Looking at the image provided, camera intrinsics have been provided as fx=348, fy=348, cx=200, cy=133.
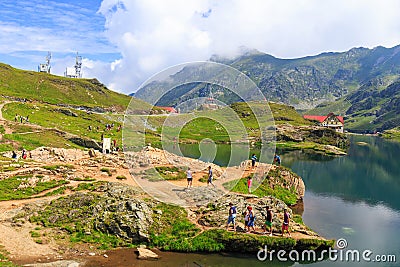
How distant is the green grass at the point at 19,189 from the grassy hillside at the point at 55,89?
11127 centimetres

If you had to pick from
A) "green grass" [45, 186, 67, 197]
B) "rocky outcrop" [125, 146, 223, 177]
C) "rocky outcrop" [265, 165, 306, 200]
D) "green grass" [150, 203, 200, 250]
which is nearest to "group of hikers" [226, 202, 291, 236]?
"green grass" [150, 203, 200, 250]

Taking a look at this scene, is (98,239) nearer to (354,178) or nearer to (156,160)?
(156,160)

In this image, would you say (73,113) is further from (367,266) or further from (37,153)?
(367,266)

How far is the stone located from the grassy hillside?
125571 mm

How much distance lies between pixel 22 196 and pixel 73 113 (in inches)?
3207

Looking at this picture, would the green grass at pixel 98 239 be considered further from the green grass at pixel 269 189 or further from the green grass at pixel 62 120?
the green grass at pixel 62 120

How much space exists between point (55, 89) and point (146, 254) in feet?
498

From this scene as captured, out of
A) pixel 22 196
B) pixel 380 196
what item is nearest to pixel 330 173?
pixel 380 196

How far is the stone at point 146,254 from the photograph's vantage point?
28589 millimetres

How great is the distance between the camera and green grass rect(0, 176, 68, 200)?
116 feet

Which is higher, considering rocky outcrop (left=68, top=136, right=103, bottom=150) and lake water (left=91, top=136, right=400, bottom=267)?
rocky outcrop (left=68, top=136, right=103, bottom=150)

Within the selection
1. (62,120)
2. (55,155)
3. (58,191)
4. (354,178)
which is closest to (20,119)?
(62,120)

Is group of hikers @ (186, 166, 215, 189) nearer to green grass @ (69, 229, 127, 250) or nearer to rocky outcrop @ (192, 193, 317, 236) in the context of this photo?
rocky outcrop @ (192, 193, 317, 236)

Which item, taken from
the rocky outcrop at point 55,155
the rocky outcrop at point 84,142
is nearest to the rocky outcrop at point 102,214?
the rocky outcrop at point 55,155
